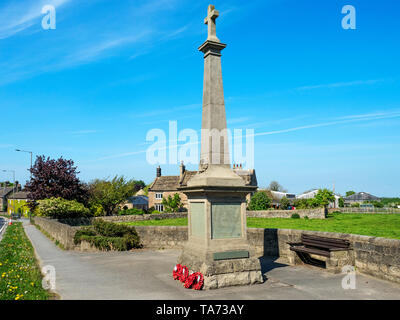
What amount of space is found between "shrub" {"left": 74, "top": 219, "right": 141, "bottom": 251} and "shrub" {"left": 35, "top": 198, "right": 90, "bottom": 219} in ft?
49.5

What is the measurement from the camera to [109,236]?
14797 millimetres

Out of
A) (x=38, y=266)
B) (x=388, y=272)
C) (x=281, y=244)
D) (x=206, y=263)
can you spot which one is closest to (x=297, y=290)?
(x=206, y=263)

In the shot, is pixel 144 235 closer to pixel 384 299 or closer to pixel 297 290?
pixel 297 290

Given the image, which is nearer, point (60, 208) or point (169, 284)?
point (169, 284)

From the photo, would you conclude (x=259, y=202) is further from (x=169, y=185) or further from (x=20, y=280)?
(x=20, y=280)

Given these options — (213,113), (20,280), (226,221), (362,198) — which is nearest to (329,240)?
(226,221)

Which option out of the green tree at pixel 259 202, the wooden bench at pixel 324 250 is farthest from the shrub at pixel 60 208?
the wooden bench at pixel 324 250

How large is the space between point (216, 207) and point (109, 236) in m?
8.41

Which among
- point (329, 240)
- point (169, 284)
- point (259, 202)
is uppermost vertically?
point (329, 240)

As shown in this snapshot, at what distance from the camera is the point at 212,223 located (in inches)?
316

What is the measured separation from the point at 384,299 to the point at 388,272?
5.65 ft

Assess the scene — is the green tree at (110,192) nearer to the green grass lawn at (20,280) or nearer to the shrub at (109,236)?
the shrub at (109,236)

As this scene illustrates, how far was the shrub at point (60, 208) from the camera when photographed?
28531 mm

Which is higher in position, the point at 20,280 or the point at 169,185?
the point at 169,185
